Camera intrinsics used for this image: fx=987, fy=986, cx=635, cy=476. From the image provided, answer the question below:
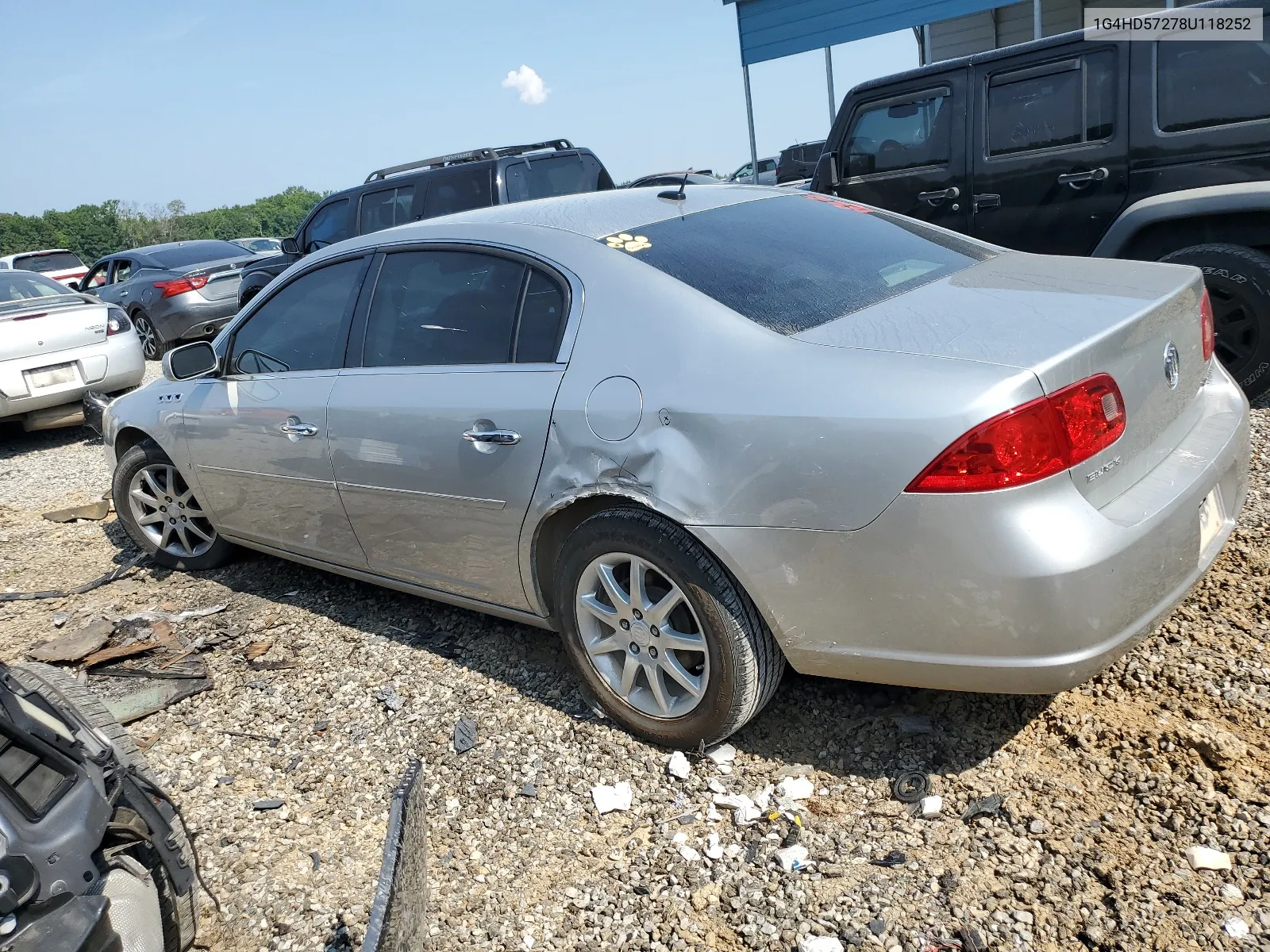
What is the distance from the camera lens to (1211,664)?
3.07 m

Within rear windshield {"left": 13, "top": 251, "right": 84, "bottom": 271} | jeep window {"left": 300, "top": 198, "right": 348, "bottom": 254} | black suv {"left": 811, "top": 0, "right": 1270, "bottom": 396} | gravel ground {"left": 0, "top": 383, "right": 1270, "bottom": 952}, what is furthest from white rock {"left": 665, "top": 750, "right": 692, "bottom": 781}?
rear windshield {"left": 13, "top": 251, "right": 84, "bottom": 271}

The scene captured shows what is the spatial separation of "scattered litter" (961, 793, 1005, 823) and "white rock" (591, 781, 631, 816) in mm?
945

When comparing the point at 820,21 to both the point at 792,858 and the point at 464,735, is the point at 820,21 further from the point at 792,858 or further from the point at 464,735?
the point at 792,858

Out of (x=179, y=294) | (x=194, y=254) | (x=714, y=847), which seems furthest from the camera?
(x=194, y=254)

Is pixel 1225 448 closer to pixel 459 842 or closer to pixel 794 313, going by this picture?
pixel 794 313

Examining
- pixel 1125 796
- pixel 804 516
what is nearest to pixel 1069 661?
pixel 1125 796

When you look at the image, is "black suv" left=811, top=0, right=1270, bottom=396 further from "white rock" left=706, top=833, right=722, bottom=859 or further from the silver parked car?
"white rock" left=706, top=833, right=722, bottom=859

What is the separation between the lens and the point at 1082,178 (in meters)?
5.77

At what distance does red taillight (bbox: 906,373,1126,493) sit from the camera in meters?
2.25

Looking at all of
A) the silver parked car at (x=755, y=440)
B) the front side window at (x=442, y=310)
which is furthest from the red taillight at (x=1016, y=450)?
the front side window at (x=442, y=310)

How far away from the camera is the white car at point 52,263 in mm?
20672

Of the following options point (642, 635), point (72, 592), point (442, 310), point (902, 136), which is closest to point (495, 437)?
point (442, 310)

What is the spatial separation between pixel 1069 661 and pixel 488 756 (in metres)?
1.80

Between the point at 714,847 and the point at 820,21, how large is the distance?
49.7 ft
